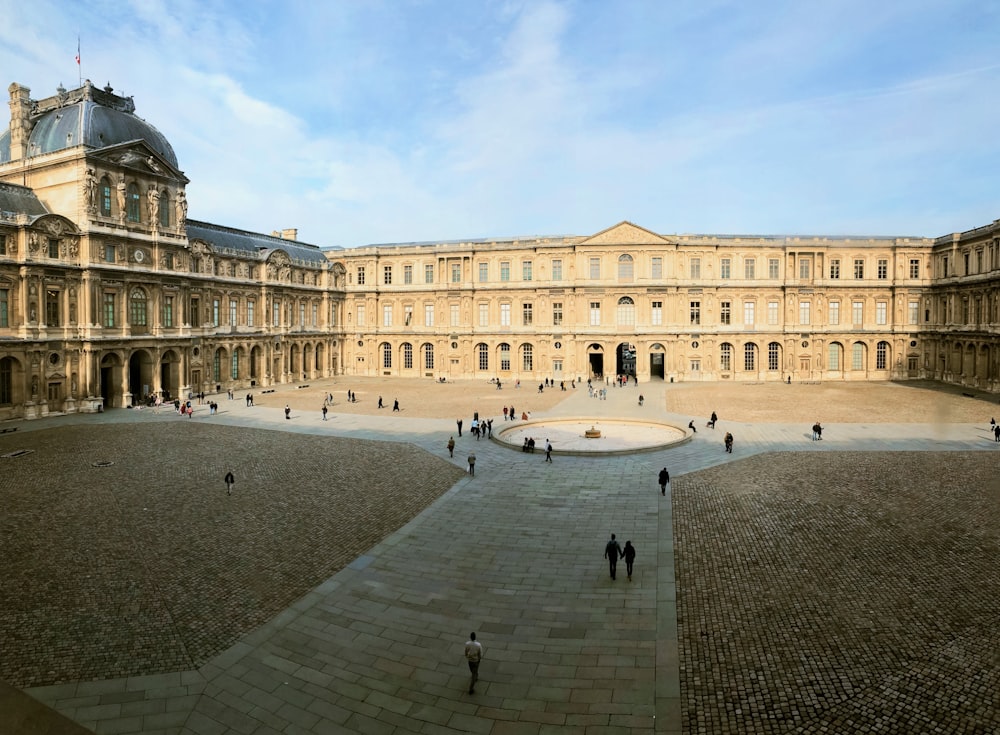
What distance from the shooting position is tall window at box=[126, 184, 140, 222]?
163 feet

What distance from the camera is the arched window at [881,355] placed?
71.6 meters

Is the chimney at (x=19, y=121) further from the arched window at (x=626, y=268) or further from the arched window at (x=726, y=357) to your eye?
the arched window at (x=726, y=357)

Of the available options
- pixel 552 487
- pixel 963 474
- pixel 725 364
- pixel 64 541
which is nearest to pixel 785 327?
pixel 725 364

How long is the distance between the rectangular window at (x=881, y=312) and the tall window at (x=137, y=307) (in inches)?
2855

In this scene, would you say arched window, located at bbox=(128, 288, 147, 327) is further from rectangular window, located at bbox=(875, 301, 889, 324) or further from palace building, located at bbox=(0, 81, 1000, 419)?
rectangular window, located at bbox=(875, 301, 889, 324)

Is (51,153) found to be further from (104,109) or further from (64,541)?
(64,541)

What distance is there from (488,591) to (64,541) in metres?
13.5

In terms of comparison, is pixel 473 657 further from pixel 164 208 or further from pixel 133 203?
pixel 164 208

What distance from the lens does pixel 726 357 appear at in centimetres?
7300

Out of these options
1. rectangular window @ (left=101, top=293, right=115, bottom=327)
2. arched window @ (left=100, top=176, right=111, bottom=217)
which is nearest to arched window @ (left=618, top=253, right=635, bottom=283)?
arched window @ (left=100, top=176, right=111, bottom=217)

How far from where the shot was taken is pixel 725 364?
73000mm

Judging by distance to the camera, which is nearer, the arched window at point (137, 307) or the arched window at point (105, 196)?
the arched window at point (105, 196)

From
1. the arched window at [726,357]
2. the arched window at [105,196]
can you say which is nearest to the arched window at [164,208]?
the arched window at [105,196]

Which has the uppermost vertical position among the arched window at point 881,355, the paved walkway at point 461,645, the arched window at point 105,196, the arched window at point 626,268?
the arched window at point 105,196
